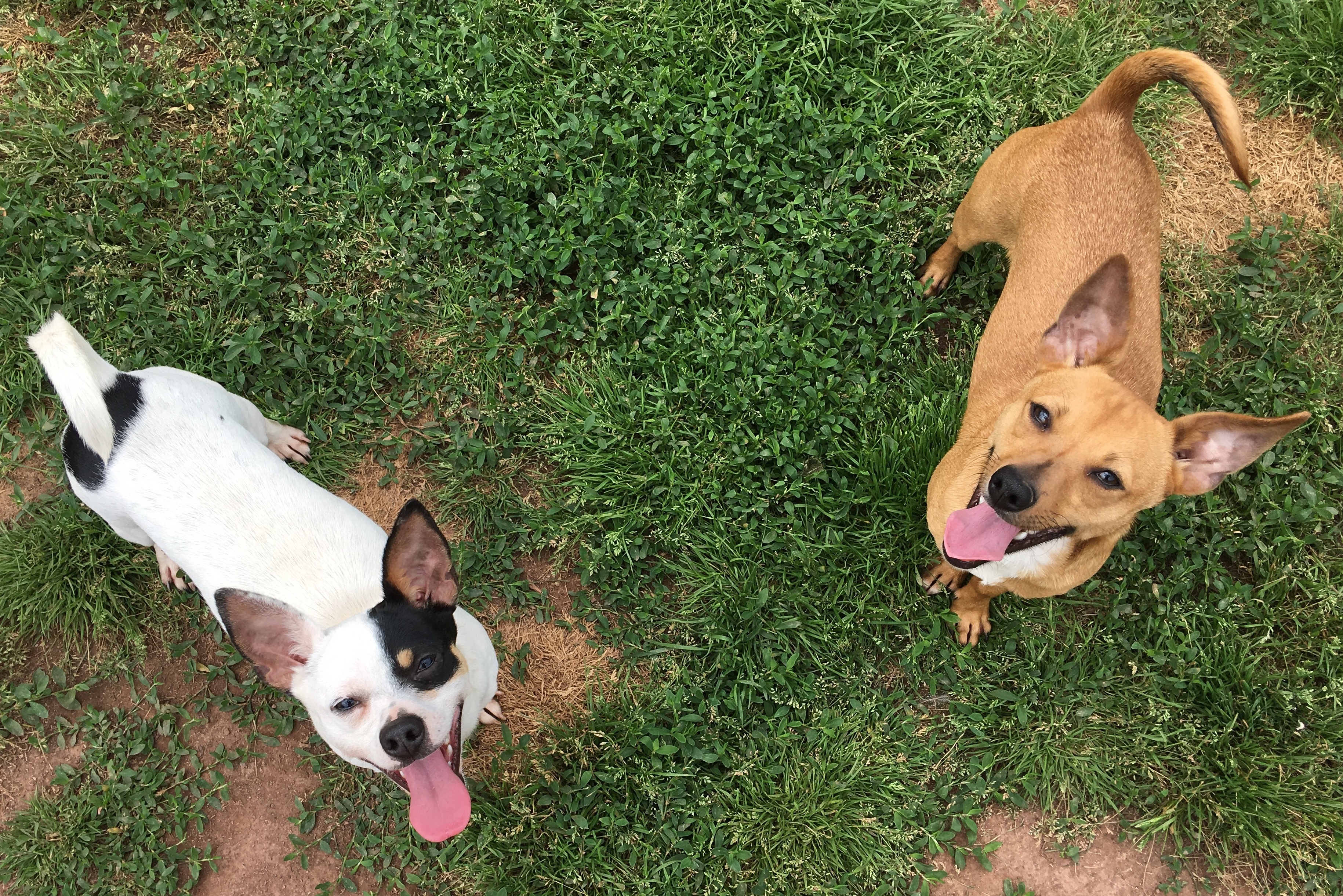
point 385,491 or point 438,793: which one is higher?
point 385,491

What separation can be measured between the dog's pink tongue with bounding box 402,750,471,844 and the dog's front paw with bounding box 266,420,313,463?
6.43 feet

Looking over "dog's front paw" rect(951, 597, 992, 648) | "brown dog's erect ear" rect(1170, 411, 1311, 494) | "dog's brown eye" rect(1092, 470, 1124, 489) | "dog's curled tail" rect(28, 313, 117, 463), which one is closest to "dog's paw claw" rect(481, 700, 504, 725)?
"dog's curled tail" rect(28, 313, 117, 463)

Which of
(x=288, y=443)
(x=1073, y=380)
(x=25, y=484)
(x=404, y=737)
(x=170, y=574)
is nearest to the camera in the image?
(x=404, y=737)

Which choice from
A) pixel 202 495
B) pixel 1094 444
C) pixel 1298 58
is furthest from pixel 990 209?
pixel 202 495

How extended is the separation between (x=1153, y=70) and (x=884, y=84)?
5.51 ft

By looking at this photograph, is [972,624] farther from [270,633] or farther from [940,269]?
[270,633]

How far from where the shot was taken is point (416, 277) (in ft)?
14.7

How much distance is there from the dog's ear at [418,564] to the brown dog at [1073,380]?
205 cm

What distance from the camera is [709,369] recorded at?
4.30 m

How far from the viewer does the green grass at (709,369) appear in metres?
3.94

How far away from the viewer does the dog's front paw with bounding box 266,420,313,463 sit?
4.20 metres

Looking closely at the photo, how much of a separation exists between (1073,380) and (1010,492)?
1.73 feet

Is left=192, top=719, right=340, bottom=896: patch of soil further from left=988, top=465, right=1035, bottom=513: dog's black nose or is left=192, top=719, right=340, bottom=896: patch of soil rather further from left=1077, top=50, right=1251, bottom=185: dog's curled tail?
left=1077, top=50, right=1251, bottom=185: dog's curled tail

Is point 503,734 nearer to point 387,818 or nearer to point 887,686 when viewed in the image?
point 387,818
